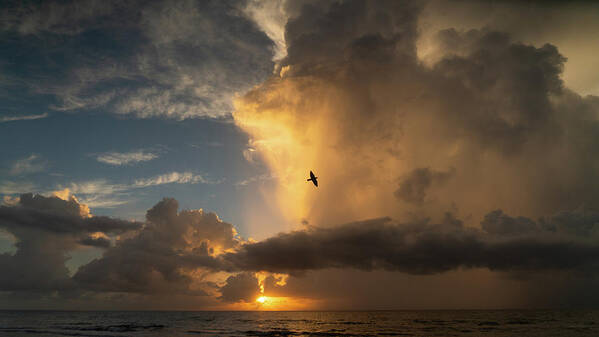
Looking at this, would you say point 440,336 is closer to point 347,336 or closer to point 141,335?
point 347,336

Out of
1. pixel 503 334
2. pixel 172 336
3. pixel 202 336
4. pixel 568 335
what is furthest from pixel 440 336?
pixel 172 336

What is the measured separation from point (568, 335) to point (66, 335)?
108 meters

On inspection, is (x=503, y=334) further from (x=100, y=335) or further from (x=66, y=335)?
(x=66, y=335)

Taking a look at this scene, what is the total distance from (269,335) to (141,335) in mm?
28744

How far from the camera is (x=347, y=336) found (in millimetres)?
71750

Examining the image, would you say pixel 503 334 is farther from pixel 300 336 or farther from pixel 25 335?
pixel 25 335

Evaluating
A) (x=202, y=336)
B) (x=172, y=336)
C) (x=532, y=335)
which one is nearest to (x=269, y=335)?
(x=202, y=336)

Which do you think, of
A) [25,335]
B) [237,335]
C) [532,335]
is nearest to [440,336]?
[532,335]

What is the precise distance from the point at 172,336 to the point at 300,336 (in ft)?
93.6

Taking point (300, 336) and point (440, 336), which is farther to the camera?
point (300, 336)

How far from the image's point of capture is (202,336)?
72250 mm

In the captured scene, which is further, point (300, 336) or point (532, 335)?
point (300, 336)

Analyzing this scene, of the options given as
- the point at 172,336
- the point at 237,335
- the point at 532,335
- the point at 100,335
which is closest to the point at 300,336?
the point at 237,335

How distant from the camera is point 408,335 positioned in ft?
234
